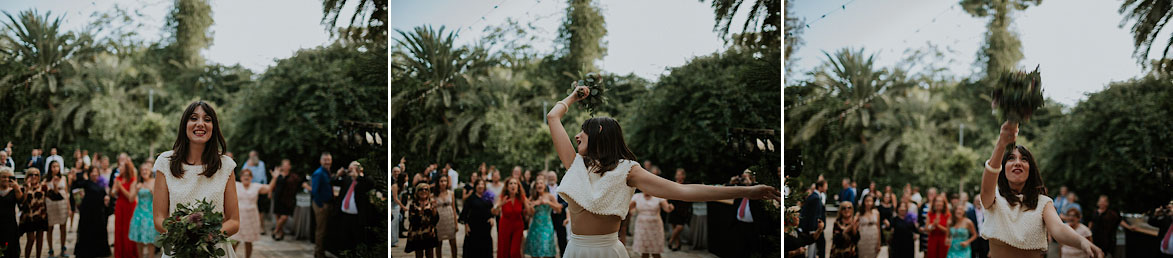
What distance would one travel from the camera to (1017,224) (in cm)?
473

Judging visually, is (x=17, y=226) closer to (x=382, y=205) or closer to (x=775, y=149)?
(x=382, y=205)

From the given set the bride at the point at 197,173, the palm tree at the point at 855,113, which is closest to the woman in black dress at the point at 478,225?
the bride at the point at 197,173

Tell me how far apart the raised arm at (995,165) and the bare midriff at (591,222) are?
239cm

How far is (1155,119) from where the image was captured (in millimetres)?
5262

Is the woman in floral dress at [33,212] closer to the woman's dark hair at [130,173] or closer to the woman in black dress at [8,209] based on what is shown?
the woman in black dress at [8,209]

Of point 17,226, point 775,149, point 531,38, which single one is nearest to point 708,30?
point 775,149

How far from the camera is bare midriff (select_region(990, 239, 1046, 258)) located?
4711 mm

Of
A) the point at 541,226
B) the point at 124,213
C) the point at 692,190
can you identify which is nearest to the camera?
the point at 692,190

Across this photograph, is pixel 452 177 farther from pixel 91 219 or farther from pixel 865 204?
pixel 865 204

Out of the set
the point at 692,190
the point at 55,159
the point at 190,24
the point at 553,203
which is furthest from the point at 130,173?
the point at 692,190

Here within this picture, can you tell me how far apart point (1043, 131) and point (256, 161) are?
248 inches

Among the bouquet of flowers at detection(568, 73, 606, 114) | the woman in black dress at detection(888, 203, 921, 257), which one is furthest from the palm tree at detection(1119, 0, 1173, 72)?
the bouquet of flowers at detection(568, 73, 606, 114)

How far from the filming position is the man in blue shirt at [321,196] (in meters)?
6.62

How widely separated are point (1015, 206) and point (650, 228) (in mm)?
2553
